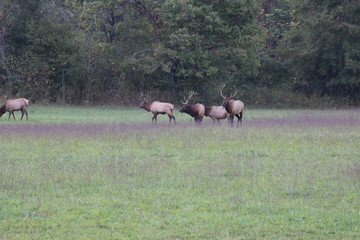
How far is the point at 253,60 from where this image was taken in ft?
121

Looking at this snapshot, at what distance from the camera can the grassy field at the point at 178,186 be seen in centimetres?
772

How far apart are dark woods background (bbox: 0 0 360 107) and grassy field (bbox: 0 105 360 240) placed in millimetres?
18192

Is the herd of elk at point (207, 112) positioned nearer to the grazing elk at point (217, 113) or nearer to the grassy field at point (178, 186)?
the grazing elk at point (217, 113)

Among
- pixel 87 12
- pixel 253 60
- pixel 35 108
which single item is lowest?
pixel 35 108

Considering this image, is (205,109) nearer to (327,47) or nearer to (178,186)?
(178,186)

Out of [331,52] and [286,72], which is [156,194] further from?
[286,72]

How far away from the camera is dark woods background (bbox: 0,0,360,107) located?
1396 inches

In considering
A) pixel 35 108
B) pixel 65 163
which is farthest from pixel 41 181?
pixel 35 108

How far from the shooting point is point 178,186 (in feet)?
33.6

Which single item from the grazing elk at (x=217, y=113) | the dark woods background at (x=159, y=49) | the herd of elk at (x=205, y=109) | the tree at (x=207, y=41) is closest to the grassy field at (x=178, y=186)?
the herd of elk at (x=205, y=109)

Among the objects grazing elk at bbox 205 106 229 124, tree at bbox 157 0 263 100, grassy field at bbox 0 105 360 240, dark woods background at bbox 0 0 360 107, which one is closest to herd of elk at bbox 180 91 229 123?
grazing elk at bbox 205 106 229 124

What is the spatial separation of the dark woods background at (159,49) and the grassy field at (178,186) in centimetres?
1819

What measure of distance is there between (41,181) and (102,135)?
7414 millimetres

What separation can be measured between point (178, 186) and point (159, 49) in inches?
995
